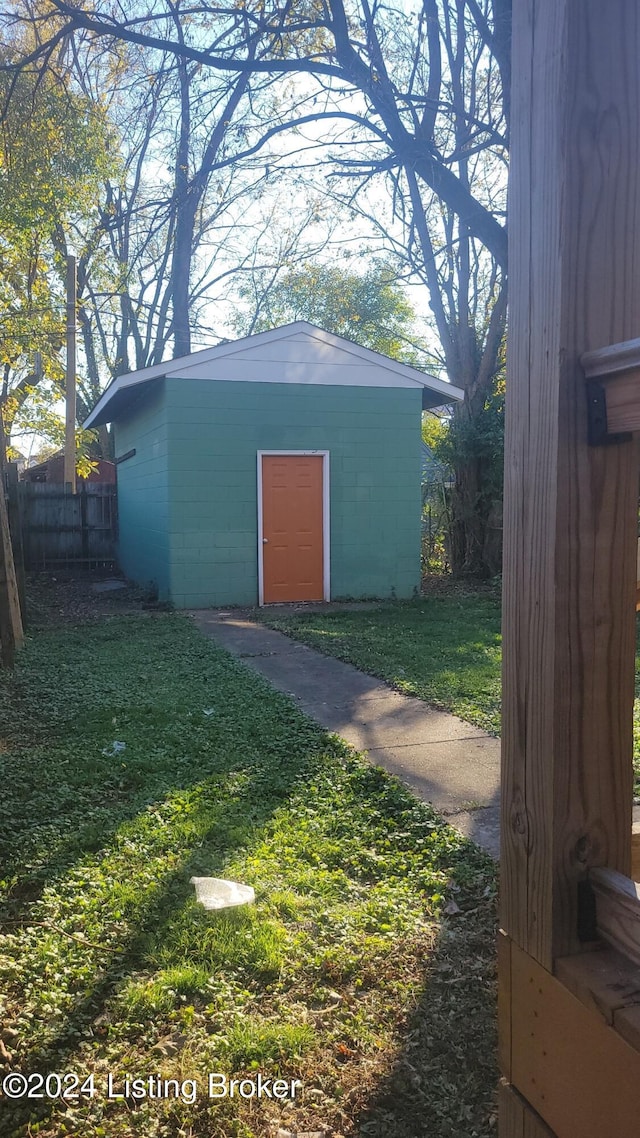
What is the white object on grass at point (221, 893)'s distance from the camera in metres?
2.66

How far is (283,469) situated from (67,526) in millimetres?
5996

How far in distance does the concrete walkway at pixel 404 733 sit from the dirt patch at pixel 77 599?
3.30 meters

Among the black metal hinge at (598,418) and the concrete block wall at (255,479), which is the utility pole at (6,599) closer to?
the concrete block wall at (255,479)

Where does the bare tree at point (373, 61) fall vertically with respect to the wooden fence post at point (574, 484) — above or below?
above

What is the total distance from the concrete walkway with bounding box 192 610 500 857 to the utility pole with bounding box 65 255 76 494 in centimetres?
964

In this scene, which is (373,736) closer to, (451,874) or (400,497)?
(451,874)

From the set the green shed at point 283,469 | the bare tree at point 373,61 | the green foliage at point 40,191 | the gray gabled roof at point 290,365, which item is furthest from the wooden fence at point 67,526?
Answer: the bare tree at point 373,61

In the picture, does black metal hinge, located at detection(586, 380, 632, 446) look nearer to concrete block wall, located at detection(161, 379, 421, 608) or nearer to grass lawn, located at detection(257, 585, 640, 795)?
grass lawn, located at detection(257, 585, 640, 795)

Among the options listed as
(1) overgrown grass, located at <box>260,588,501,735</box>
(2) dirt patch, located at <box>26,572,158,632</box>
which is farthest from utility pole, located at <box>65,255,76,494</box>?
(1) overgrown grass, located at <box>260,588,501,735</box>

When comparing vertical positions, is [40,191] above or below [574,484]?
above

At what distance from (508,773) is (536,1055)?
1.29 feet

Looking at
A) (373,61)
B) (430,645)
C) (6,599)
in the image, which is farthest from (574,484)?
(373,61)

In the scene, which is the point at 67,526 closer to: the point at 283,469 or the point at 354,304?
the point at 283,469

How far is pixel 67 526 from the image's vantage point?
14883mm
